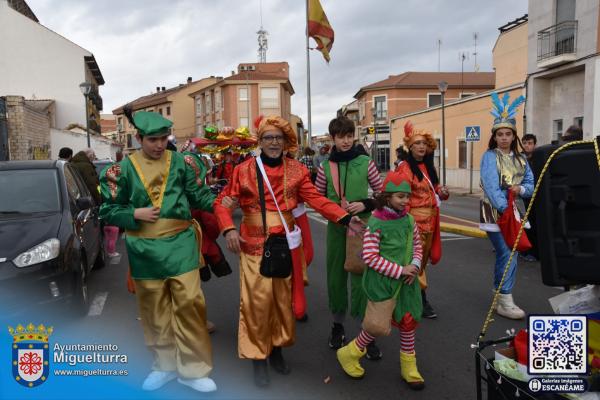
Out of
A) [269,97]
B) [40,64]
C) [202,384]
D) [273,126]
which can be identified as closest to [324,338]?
[202,384]

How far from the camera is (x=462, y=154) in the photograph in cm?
2722

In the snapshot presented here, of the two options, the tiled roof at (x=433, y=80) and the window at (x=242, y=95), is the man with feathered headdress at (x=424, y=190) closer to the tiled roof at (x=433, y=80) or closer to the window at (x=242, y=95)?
the tiled roof at (x=433, y=80)

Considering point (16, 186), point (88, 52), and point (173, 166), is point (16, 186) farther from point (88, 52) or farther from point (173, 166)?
point (88, 52)

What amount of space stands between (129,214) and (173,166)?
455 mm

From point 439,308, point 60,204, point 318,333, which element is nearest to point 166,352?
point 318,333

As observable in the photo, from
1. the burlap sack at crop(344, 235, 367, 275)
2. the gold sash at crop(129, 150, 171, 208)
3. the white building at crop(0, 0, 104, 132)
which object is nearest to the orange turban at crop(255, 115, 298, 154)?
the gold sash at crop(129, 150, 171, 208)

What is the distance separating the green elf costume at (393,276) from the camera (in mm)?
3531

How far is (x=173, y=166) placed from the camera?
11.6ft

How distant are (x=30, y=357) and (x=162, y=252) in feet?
3.20

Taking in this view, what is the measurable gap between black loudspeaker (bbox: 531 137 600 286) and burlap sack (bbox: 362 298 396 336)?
1.50 metres

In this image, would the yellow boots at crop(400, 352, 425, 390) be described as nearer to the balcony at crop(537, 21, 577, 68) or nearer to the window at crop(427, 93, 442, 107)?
the balcony at crop(537, 21, 577, 68)

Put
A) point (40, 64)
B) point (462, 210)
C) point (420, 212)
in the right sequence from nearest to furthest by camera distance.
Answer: point (420, 212) < point (462, 210) < point (40, 64)

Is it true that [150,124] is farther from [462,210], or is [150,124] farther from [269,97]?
[269,97]

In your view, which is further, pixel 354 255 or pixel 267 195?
pixel 354 255
